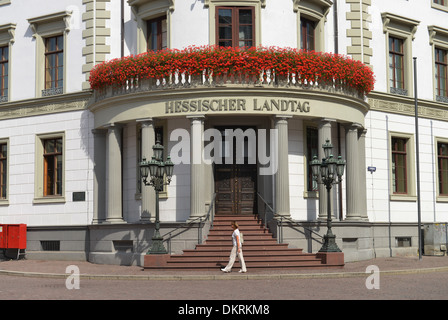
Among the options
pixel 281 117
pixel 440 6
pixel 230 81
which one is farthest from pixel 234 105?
pixel 440 6

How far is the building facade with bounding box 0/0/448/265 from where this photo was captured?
82.8ft

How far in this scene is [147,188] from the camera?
→ 2577cm

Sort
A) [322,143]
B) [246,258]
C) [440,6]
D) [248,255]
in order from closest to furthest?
[246,258], [248,255], [322,143], [440,6]

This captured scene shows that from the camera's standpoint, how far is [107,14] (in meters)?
28.5

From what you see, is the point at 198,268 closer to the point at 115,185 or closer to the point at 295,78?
the point at 115,185

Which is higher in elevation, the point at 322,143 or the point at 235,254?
the point at 322,143

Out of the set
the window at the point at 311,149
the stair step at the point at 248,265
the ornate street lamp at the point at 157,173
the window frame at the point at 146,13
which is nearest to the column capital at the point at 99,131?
the window frame at the point at 146,13

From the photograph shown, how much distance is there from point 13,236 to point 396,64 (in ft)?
58.9

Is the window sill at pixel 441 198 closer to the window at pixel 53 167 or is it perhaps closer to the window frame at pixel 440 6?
the window frame at pixel 440 6

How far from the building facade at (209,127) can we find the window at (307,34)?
7cm

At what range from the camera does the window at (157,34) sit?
27344 mm

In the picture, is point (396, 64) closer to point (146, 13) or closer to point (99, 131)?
point (146, 13)

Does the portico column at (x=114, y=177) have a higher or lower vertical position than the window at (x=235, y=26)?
lower
